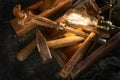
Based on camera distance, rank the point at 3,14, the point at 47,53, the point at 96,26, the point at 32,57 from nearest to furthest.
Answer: the point at 47,53 → the point at 96,26 → the point at 32,57 → the point at 3,14

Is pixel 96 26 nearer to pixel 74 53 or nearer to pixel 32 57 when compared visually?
pixel 74 53

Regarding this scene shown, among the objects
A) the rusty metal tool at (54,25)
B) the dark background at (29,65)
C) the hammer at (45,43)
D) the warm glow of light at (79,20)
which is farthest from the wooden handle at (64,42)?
the dark background at (29,65)

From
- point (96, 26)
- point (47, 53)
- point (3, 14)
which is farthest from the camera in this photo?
point (3, 14)

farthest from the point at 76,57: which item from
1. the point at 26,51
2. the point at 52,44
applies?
the point at 26,51

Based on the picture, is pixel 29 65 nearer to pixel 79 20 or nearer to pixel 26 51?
pixel 26 51

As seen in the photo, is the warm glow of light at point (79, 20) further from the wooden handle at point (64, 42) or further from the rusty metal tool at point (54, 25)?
the wooden handle at point (64, 42)

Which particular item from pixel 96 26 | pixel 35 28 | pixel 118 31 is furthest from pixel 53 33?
pixel 118 31
